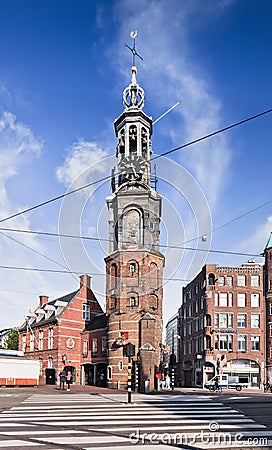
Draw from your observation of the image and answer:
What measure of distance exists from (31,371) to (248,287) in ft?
104

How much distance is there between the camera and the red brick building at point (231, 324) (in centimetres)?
6331

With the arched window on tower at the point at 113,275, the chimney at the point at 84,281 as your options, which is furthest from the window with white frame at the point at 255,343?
the arched window on tower at the point at 113,275

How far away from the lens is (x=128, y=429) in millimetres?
13961

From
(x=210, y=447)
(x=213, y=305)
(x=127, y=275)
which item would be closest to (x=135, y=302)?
(x=127, y=275)

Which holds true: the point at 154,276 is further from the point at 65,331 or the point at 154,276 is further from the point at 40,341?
the point at 40,341

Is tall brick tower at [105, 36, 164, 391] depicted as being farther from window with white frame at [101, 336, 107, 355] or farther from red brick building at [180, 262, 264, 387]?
red brick building at [180, 262, 264, 387]

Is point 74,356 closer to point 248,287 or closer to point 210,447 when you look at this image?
point 248,287

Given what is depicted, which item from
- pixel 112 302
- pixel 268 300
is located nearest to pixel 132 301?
pixel 112 302

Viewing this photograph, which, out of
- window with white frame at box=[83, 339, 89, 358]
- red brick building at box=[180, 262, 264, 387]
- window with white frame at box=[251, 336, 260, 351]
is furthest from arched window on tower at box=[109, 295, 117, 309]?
window with white frame at box=[251, 336, 260, 351]

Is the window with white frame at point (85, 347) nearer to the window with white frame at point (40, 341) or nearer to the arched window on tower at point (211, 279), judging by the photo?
the window with white frame at point (40, 341)

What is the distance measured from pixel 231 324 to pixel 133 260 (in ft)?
75.5

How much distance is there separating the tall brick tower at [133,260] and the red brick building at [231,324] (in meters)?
18.3

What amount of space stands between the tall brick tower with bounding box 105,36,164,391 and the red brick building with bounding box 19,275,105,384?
497 inches

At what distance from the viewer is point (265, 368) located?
206 ft
